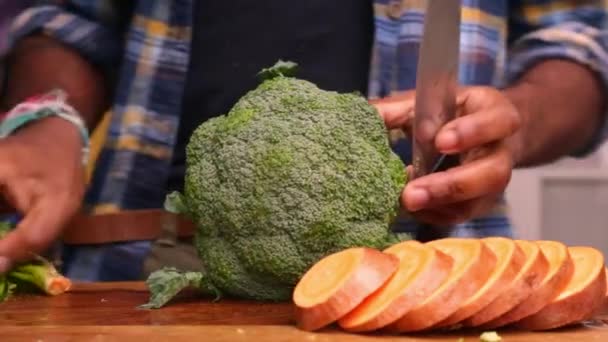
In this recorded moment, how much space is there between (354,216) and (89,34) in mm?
725

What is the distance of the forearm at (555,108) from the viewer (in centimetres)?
142

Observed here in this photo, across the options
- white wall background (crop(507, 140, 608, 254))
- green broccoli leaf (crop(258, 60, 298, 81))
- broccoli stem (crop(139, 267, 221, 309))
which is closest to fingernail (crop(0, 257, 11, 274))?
broccoli stem (crop(139, 267, 221, 309))

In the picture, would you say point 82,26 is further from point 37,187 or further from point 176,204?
point 176,204

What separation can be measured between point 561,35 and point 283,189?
63cm

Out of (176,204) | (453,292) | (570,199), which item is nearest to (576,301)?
(453,292)

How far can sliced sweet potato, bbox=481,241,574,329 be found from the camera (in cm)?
97

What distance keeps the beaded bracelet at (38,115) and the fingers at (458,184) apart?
1.71 feet

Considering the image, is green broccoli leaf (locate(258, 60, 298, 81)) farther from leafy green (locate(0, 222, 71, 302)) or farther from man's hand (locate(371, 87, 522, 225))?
leafy green (locate(0, 222, 71, 302))

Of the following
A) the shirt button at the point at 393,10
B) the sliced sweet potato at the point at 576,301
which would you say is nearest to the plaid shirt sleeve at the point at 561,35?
the shirt button at the point at 393,10

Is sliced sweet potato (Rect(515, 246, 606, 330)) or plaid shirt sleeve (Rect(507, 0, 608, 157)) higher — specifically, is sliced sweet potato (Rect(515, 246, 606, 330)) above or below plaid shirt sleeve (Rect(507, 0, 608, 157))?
below

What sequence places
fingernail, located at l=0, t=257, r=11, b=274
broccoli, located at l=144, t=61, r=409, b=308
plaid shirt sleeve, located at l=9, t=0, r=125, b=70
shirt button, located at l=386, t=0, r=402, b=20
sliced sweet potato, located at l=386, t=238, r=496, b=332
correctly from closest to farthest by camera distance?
sliced sweet potato, located at l=386, t=238, r=496, b=332, broccoli, located at l=144, t=61, r=409, b=308, fingernail, located at l=0, t=257, r=11, b=274, shirt button, located at l=386, t=0, r=402, b=20, plaid shirt sleeve, located at l=9, t=0, r=125, b=70

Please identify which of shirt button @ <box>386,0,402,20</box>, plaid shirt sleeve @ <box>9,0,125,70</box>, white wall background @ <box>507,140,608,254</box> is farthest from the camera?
white wall background @ <box>507,140,608,254</box>

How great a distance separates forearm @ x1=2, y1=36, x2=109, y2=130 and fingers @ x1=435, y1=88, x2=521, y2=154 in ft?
2.29

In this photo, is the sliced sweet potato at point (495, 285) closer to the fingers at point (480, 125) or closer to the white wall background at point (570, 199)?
the fingers at point (480, 125)
